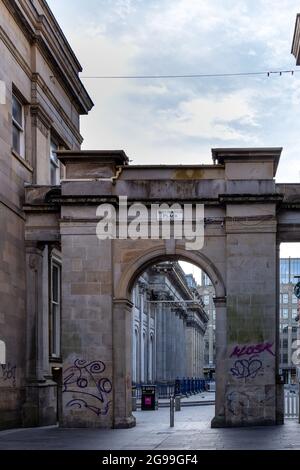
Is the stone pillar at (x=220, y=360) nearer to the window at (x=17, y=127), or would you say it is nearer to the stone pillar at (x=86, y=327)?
the stone pillar at (x=86, y=327)

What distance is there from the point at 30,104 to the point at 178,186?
6548 mm

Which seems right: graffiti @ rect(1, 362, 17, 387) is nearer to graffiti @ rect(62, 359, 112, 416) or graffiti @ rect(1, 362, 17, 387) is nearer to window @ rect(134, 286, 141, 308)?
graffiti @ rect(62, 359, 112, 416)

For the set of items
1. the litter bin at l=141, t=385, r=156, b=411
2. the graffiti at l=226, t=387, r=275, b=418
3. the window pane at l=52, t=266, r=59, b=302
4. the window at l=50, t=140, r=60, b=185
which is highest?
the window at l=50, t=140, r=60, b=185

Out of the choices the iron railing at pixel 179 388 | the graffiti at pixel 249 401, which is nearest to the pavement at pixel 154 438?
the graffiti at pixel 249 401

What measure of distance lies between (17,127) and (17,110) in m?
0.61

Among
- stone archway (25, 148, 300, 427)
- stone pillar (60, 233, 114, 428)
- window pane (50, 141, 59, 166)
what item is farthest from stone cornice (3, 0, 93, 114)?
stone pillar (60, 233, 114, 428)

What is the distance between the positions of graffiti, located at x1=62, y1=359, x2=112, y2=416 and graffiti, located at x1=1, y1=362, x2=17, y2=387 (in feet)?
5.44

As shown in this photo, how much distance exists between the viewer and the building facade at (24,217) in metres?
26.2

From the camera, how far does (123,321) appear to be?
2667 centimetres

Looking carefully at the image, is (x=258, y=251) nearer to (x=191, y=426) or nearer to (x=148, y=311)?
(x=191, y=426)

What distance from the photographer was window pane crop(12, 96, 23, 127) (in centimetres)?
2860

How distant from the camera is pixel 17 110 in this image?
2912 cm

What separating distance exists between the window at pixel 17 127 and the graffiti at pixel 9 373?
22.8ft
